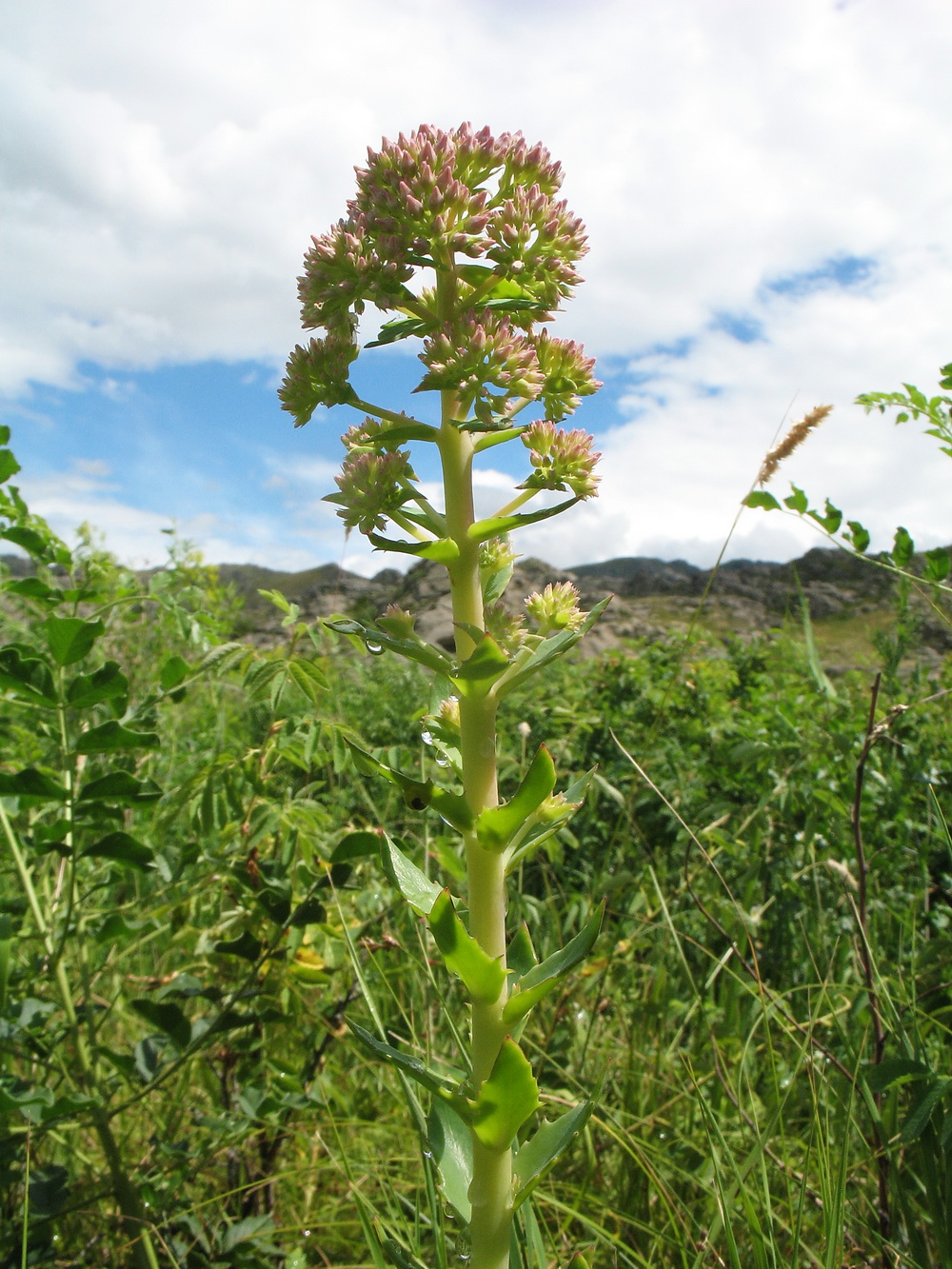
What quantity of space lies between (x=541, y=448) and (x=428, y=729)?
572mm

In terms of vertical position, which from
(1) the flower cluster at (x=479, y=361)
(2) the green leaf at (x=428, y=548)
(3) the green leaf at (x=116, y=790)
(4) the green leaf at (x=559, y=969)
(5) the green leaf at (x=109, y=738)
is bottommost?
(4) the green leaf at (x=559, y=969)

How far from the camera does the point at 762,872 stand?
135 inches

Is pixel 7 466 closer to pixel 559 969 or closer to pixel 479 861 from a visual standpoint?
pixel 479 861

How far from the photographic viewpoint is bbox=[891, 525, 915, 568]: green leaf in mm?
2672

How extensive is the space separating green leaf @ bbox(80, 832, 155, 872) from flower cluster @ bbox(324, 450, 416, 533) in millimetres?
1027

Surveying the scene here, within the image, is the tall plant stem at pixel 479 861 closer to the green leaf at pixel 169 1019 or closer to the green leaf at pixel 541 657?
the green leaf at pixel 541 657

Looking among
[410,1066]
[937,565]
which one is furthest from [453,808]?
[937,565]

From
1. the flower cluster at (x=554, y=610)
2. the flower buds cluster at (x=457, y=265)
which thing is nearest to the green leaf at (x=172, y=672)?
the flower buds cluster at (x=457, y=265)

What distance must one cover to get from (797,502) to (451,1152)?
2350 millimetres

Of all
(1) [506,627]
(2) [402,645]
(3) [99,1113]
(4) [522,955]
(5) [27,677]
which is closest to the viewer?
(2) [402,645]

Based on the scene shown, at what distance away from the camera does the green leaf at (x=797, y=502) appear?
289 cm

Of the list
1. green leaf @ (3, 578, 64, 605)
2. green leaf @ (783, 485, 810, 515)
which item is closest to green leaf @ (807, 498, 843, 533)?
green leaf @ (783, 485, 810, 515)

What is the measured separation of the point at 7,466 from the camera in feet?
7.43

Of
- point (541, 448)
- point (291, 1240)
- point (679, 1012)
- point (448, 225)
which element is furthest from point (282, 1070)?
point (448, 225)
